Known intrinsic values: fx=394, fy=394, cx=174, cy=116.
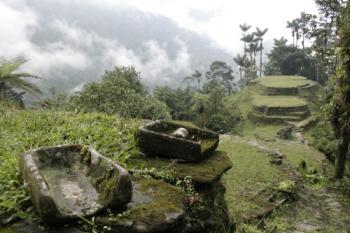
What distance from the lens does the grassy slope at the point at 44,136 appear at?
11.5 ft

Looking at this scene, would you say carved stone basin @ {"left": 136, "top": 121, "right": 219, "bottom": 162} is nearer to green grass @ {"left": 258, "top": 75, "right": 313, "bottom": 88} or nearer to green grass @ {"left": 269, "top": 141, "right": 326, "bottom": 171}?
green grass @ {"left": 269, "top": 141, "right": 326, "bottom": 171}

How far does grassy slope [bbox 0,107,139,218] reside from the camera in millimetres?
3502

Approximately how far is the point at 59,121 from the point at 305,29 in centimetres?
1048

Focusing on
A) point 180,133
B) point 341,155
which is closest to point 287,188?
point 341,155

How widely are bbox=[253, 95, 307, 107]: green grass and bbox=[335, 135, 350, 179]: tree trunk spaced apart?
2646 centimetres

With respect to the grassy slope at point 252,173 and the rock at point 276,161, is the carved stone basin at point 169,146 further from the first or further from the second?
the rock at point 276,161

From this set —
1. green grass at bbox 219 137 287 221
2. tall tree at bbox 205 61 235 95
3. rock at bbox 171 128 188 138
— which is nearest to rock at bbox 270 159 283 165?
green grass at bbox 219 137 287 221

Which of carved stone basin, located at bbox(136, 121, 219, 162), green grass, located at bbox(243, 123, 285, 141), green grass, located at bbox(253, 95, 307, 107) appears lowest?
green grass, located at bbox(243, 123, 285, 141)

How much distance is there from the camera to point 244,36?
62250 mm

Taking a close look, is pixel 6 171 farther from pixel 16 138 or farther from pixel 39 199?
pixel 16 138

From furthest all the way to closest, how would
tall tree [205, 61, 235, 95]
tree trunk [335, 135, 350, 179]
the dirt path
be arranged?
tall tree [205, 61, 235, 95], tree trunk [335, 135, 350, 179], the dirt path

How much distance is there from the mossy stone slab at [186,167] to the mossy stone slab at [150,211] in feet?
1.52

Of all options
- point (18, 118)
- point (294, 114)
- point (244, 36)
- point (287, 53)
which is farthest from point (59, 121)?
point (244, 36)

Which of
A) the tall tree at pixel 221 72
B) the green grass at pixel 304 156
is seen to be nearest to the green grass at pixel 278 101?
the green grass at pixel 304 156
